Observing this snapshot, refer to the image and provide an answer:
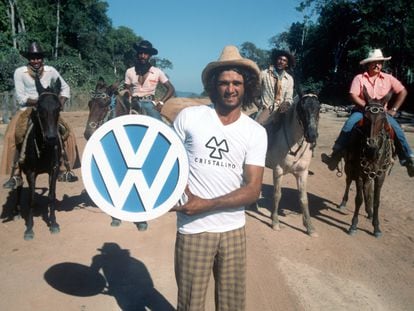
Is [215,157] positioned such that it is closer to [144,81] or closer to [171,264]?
[171,264]

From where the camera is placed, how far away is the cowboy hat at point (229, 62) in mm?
3080

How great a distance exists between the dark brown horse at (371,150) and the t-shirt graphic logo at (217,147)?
464 centimetres

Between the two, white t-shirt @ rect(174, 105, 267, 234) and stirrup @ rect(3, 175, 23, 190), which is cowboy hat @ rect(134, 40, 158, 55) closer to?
stirrup @ rect(3, 175, 23, 190)

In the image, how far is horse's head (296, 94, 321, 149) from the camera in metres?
6.45

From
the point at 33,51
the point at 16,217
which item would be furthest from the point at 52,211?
the point at 33,51

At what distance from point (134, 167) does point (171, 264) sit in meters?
3.18

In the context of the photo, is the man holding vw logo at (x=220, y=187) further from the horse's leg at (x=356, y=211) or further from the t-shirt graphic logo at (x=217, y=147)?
the horse's leg at (x=356, y=211)

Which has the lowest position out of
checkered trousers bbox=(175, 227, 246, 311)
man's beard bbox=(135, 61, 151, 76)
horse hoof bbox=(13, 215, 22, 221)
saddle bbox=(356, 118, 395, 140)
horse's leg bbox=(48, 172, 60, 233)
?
horse hoof bbox=(13, 215, 22, 221)

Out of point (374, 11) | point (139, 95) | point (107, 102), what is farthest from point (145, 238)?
point (374, 11)

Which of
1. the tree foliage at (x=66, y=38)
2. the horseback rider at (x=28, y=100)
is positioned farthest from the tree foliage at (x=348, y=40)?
the horseback rider at (x=28, y=100)

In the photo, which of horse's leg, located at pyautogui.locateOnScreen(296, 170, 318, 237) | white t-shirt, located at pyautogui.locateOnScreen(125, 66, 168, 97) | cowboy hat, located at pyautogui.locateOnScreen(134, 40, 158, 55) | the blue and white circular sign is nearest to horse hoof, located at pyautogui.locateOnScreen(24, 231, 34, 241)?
white t-shirt, located at pyautogui.locateOnScreen(125, 66, 168, 97)

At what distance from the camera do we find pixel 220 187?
2.85 m

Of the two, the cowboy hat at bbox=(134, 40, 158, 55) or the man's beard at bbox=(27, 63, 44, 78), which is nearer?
the man's beard at bbox=(27, 63, 44, 78)

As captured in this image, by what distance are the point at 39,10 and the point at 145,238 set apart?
43938mm
